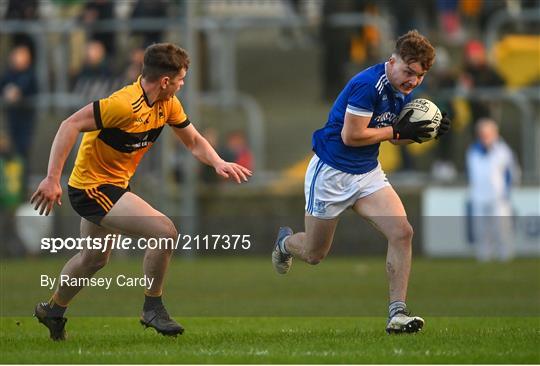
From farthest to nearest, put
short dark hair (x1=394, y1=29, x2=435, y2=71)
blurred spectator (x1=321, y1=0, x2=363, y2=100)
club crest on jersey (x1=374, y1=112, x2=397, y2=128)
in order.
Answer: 1. blurred spectator (x1=321, y1=0, x2=363, y2=100)
2. club crest on jersey (x1=374, y1=112, x2=397, y2=128)
3. short dark hair (x1=394, y1=29, x2=435, y2=71)

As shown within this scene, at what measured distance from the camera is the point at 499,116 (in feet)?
79.1

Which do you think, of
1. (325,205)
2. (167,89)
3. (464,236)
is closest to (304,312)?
(325,205)

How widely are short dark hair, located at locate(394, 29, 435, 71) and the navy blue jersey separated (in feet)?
0.98

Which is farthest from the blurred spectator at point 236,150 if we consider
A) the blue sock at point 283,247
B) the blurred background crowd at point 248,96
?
the blue sock at point 283,247

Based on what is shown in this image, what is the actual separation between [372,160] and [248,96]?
54.8ft

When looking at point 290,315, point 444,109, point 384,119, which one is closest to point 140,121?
point 384,119

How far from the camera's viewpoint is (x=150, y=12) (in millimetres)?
23516

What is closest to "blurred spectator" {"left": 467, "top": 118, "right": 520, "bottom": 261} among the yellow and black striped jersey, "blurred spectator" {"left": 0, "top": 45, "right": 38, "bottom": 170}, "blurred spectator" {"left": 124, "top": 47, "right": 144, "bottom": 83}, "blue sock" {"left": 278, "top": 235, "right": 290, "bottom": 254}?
"blurred spectator" {"left": 124, "top": 47, "right": 144, "bottom": 83}

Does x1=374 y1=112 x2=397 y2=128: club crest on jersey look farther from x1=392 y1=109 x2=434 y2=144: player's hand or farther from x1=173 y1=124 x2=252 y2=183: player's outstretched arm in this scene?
x1=173 y1=124 x2=252 y2=183: player's outstretched arm

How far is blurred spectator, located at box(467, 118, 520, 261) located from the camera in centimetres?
2220

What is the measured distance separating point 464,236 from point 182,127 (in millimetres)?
13166

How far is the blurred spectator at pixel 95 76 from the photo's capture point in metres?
22.2

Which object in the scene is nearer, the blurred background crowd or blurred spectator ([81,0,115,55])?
the blurred background crowd

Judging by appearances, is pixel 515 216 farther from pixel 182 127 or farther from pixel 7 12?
pixel 182 127
